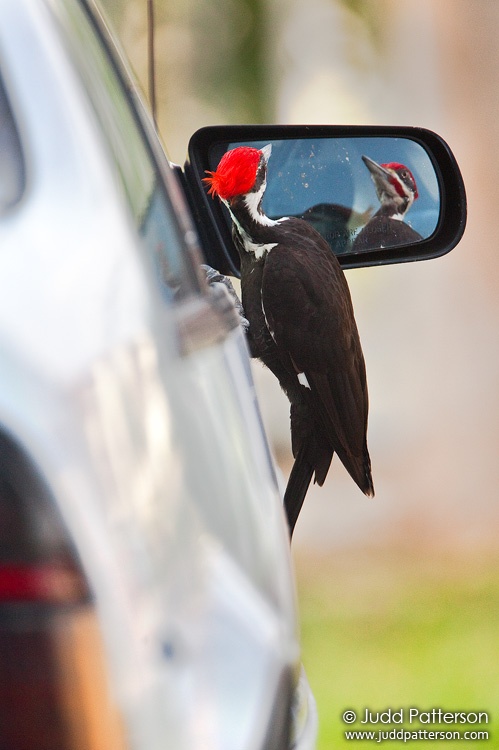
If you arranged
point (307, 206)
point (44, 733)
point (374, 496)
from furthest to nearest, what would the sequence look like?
point (374, 496)
point (307, 206)
point (44, 733)

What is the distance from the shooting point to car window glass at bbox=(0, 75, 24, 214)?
0.50 meters

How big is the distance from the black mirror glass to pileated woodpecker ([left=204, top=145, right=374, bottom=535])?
57 millimetres

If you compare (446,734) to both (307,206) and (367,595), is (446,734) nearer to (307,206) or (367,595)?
(367,595)

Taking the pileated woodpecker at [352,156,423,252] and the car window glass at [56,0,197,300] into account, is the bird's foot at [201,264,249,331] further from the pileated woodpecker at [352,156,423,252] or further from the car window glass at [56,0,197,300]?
the car window glass at [56,0,197,300]

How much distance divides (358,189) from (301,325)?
37 cm

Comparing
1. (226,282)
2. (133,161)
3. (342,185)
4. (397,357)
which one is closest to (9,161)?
(133,161)

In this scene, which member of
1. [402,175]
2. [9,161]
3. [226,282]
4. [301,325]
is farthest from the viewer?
[402,175]

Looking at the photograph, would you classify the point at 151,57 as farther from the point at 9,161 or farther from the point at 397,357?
the point at 9,161

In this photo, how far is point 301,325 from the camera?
6.16 feet

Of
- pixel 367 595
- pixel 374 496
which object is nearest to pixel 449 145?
pixel 374 496

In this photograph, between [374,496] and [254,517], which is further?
[374,496]

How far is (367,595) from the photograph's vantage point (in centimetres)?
213

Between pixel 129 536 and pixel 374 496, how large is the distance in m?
1.69

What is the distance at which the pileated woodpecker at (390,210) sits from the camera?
6.50 ft
